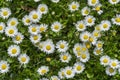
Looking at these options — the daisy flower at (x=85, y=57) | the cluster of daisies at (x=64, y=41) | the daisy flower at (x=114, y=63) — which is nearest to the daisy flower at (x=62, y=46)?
the cluster of daisies at (x=64, y=41)

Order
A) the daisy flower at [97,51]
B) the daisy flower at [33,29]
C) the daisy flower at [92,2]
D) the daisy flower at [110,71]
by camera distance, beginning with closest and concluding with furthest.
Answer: the daisy flower at [110,71], the daisy flower at [97,51], the daisy flower at [33,29], the daisy flower at [92,2]

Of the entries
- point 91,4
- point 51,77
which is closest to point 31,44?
point 51,77

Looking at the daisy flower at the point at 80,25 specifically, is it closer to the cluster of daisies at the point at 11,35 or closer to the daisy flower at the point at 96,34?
the daisy flower at the point at 96,34

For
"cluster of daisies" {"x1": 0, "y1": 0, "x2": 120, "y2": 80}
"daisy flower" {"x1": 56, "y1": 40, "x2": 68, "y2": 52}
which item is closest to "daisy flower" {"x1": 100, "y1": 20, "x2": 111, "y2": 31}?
"cluster of daisies" {"x1": 0, "y1": 0, "x2": 120, "y2": 80}

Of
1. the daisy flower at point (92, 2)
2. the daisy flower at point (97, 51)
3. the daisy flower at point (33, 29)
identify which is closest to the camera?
the daisy flower at point (97, 51)

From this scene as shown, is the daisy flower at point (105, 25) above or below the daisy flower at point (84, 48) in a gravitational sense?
above

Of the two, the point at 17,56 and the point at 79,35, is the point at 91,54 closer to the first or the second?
the point at 79,35
